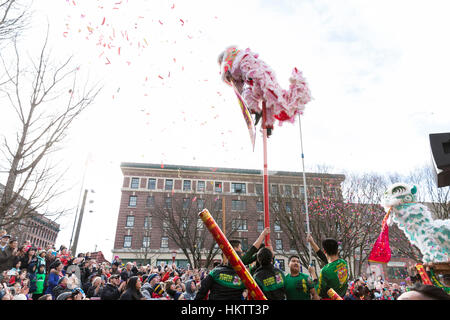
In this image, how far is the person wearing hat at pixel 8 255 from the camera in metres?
7.04

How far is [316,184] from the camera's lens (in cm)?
1964

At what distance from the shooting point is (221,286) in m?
3.35

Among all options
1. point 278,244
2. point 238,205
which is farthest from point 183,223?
point 278,244

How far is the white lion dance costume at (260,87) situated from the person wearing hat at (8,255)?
6.85 m

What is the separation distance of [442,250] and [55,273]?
930 cm

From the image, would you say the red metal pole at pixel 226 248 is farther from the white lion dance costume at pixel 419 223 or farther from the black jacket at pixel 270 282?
the white lion dance costume at pixel 419 223

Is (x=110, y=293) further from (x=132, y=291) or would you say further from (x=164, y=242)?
(x=164, y=242)

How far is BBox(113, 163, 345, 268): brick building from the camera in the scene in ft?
106

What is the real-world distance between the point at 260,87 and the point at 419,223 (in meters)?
5.41

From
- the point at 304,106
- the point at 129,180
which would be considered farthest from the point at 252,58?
the point at 129,180

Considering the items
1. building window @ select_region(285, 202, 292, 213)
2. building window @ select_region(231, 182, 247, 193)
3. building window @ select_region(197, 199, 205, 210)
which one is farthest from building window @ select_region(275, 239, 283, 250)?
building window @ select_region(285, 202, 292, 213)

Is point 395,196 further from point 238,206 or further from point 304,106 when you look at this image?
point 238,206

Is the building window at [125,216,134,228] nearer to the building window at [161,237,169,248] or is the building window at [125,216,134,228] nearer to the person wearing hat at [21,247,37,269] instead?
the building window at [161,237,169,248]


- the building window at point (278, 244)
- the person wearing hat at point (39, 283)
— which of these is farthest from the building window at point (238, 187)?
the person wearing hat at point (39, 283)
